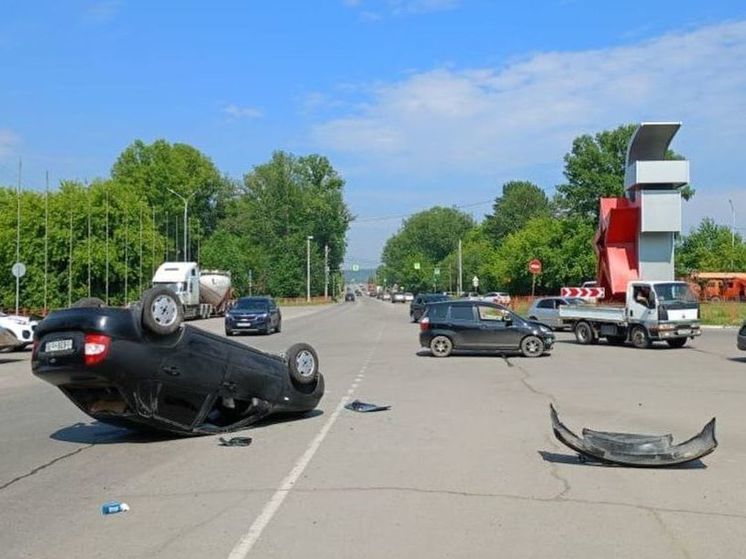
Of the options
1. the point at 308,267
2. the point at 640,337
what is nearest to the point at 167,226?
the point at 308,267

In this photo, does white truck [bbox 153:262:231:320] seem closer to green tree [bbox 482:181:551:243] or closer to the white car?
the white car

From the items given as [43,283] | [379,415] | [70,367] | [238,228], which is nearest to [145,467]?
[70,367]

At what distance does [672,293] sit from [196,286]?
3573 centimetres

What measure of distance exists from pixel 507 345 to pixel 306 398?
492 inches

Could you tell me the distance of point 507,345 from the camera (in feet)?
75.8

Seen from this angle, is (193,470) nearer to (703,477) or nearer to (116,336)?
(116,336)

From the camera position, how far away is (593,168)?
79250mm

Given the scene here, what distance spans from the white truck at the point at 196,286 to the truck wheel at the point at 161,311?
124 ft

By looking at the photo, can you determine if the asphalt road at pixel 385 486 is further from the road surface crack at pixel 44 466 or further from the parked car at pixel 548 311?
the parked car at pixel 548 311

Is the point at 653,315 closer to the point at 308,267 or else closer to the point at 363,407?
the point at 363,407

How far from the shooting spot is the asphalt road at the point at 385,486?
5809 millimetres

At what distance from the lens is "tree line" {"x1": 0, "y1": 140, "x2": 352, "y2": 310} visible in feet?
185

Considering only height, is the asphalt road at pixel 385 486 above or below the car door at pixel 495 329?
below

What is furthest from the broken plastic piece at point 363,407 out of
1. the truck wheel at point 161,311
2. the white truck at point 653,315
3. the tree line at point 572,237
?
the tree line at point 572,237
